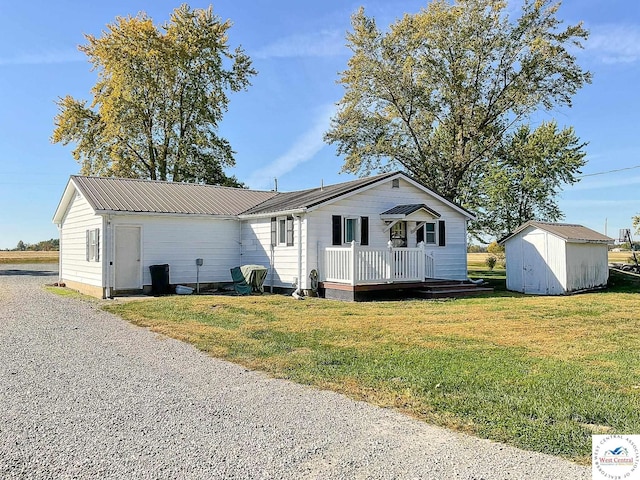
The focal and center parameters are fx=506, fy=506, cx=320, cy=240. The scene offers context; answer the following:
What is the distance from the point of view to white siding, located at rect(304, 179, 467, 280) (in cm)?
1497

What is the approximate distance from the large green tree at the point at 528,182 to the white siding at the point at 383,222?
12.3 metres

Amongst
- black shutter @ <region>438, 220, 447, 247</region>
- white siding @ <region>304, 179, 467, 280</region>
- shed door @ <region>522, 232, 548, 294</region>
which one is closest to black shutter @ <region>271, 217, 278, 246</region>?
white siding @ <region>304, 179, 467, 280</region>

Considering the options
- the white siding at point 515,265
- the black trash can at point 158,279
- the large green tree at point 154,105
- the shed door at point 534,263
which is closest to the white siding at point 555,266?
the shed door at point 534,263

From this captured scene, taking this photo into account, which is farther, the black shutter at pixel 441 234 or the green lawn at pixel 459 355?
the black shutter at pixel 441 234

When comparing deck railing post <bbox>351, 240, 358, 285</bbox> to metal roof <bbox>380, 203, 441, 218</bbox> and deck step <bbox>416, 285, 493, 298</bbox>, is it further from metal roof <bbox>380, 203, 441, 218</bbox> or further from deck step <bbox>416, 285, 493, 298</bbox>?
metal roof <bbox>380, 203, 441, 218</bbox>

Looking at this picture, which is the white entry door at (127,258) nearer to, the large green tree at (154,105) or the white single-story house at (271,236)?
the white single-story house at (271,236)

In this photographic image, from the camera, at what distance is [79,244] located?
17.7m

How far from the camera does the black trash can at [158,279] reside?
15461mm

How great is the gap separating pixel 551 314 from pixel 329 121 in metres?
20.1

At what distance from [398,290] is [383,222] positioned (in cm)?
252

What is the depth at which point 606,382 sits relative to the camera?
521 cm

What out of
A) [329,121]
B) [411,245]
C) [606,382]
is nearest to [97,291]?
[411,245]

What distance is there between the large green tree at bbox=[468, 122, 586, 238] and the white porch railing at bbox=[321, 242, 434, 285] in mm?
16010

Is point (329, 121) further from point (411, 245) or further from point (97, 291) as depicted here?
point (97, 291)
